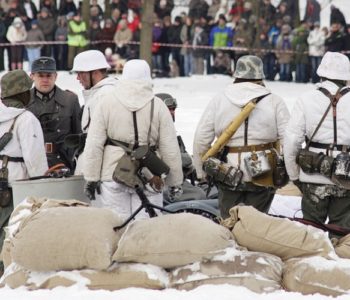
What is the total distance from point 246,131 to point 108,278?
9.05 feet

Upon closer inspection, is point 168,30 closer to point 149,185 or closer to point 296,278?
point 149,185

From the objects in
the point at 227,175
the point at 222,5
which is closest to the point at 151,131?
the point at 227,175

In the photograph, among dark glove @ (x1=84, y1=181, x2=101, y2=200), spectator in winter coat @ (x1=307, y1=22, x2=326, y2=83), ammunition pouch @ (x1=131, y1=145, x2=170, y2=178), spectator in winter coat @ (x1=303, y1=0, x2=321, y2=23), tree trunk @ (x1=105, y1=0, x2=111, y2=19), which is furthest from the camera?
spectator in winter coat @ (x1=303, y1=0, x2=321, y2=23)

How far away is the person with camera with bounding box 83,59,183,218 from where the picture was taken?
651 cm

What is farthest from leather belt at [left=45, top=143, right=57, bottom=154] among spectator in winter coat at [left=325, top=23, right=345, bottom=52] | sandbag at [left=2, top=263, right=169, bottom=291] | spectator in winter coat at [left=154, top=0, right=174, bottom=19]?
spectator in winter coat at [left=154, top=0, right=174, bottom=19]

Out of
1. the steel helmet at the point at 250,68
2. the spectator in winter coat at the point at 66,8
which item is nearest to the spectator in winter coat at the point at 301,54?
the spectator in winter coat at the point at 66,8

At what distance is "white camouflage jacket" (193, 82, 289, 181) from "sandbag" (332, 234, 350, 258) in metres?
2.21

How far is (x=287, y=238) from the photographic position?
479cm

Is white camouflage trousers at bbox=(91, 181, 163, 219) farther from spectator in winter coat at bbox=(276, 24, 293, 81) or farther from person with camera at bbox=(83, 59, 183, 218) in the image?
spectator in winter coat at bbox=(276, 24, 293, 81)

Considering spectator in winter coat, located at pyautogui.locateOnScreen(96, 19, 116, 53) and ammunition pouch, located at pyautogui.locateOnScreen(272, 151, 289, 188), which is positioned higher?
ammunition pouch, located at pyautogui.locateOnScreen(272, 151, 289, 188)

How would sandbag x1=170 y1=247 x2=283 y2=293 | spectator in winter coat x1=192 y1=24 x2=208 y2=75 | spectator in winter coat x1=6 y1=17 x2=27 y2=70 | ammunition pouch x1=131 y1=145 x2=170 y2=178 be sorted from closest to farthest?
sandbag x1=170 y1=247 x2=283 y2=293 → ammunition pouch x1=131 y1=145 x2=170 y2=178 → spectator in winter coat x1=6 y1=17 x2=27 y2=70 → spectator in winter coat x1=192 y1=24 x2=208 y2=75

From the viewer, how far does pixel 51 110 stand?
8.19 m

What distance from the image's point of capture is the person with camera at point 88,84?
24.6ft

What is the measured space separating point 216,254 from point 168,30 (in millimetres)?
20426
